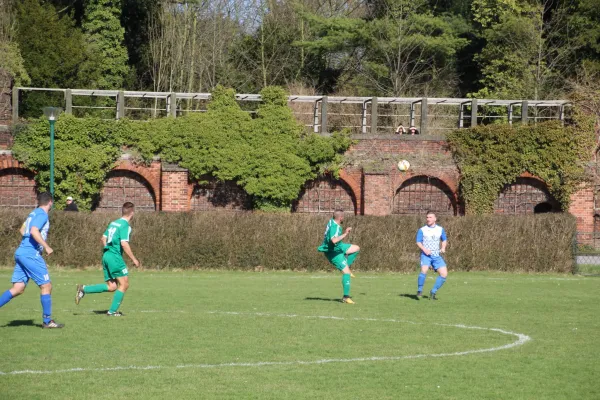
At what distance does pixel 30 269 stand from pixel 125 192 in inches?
1050

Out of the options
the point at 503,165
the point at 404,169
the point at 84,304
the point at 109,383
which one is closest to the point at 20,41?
the point at 404,169

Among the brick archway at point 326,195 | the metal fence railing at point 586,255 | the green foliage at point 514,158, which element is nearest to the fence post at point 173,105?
the brick archway at point 326,195

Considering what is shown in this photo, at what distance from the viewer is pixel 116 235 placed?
1611 cm

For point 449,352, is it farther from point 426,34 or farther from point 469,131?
point 426,34

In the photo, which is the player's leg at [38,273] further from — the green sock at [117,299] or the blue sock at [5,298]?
the green sock at [117,299]

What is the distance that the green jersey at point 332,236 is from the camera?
19.1 m

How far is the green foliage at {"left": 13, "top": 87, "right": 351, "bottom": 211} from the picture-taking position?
3956 cm

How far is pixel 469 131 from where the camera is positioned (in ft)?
136

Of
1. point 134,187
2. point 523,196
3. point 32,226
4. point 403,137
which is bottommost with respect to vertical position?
point 32,226

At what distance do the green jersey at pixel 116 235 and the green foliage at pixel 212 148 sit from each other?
23.7 meters

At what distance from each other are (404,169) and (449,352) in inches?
1114

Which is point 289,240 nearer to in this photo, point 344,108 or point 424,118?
point 424,118

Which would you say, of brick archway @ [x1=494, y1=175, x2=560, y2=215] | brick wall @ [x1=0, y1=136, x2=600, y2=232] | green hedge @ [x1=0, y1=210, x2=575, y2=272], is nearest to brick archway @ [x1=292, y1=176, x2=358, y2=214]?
brick wall @ [x1=0, y1=136, x2=600, y2=232]

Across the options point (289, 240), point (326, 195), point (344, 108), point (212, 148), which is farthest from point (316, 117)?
point (289, 240)
